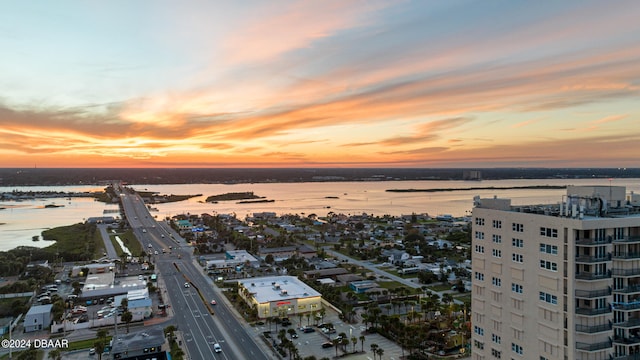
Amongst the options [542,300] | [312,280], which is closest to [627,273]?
[542,300]

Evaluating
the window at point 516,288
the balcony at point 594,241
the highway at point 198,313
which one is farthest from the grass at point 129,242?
the balcony at point 594,241

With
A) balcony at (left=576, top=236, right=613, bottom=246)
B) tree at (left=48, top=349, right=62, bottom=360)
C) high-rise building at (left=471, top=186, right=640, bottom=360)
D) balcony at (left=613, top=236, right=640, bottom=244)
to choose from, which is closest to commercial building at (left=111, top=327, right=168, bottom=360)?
tree at (left=48, top=349, right=62, bottom=360)

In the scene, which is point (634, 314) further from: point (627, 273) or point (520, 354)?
point (520, 354)

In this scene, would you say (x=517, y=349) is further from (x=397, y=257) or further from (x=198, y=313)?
(x=397, y=257)

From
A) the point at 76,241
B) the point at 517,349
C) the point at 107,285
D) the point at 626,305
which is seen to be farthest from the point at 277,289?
the point at 76,241

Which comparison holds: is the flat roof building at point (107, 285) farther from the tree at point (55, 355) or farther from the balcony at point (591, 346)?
the balcony at point (591, 346)

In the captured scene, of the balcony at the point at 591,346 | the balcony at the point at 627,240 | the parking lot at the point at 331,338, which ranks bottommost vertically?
the parking lot at the point at 331,338

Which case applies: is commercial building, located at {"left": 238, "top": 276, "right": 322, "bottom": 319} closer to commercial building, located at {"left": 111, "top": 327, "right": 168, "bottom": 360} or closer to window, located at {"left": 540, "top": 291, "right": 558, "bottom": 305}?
commercial building, located at {"left": 111, "top": 327, "right": 168, "bottom": 360}
